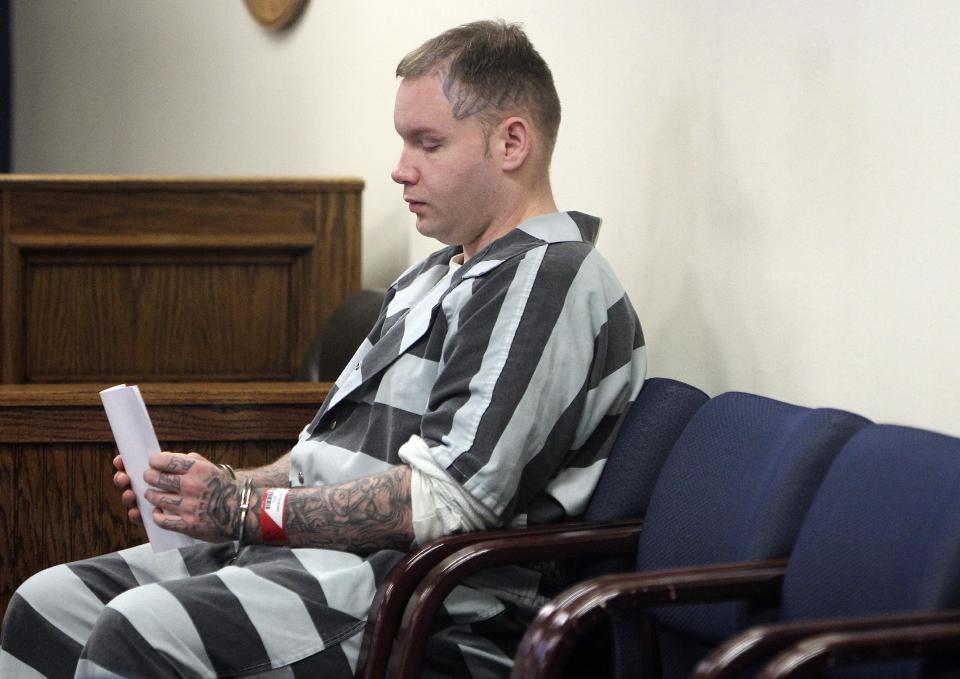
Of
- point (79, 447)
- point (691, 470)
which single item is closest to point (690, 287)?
point (691, 470)

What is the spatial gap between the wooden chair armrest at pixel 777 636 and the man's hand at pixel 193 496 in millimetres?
829

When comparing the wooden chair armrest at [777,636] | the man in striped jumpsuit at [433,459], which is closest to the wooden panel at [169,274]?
the man in striped jumpsuit at [433,459]

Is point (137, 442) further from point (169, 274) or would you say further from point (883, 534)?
point (169, 274)

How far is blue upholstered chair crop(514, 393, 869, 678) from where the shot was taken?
1306mm

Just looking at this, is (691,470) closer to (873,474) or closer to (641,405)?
(641,405)

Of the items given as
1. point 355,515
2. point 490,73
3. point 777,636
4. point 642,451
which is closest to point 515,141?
point 490,73

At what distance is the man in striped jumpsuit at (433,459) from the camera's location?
5.52ft

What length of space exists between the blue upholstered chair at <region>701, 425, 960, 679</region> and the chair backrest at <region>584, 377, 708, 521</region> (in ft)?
1.34

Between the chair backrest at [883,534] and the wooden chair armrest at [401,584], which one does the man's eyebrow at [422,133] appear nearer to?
the wooden chair armrest at [401,584]

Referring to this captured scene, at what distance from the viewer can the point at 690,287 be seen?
2.22 meters

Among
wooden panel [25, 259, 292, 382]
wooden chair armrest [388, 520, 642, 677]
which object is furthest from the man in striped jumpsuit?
wooden panel [25, 259, 292, 382]

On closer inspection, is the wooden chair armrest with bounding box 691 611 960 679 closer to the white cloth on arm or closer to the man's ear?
the white cloth on arm

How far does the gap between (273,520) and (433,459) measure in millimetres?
238

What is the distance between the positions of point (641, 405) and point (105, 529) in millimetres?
1187
